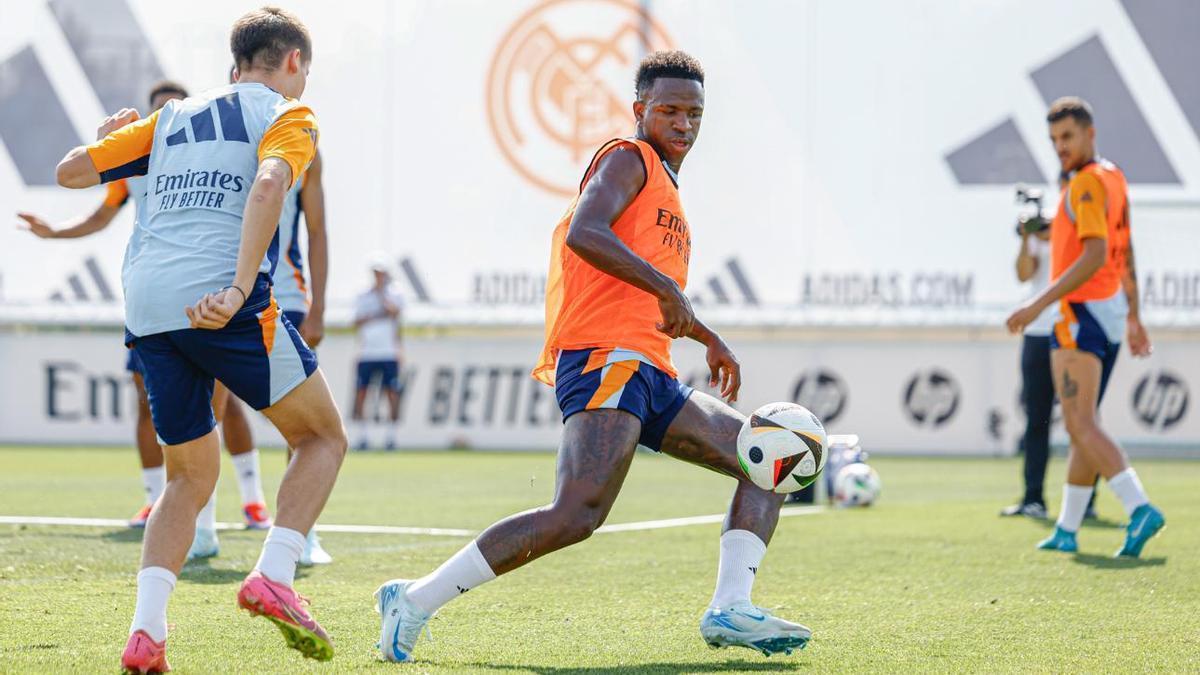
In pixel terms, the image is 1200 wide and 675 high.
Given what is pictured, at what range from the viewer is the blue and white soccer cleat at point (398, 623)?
479cm

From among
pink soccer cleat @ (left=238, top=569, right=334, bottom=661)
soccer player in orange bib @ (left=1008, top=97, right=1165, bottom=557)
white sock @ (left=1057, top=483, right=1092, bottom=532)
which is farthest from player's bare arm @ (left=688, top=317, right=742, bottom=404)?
white sock @ (left=1057, top=483, right=1092, bottom=532)

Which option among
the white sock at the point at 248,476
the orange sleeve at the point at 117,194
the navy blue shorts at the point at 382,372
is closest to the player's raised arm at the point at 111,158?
the orange sleeve at the point at 117,194

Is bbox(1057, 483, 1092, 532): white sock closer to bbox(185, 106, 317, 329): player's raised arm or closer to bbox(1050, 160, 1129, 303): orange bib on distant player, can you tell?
bbox(1050, 160, 1129, 303): orange bib on distant player

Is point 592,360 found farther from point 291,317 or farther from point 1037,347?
point 1037,347

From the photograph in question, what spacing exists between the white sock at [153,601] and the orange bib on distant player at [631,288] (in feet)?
4.49

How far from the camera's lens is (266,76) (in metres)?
4.82

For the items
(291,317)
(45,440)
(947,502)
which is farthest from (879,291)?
(291,317)

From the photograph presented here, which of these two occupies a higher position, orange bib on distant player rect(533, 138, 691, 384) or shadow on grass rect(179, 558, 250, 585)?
orange bib on distant player rect(533, 138, 691, 384)

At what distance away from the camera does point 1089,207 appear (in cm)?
809

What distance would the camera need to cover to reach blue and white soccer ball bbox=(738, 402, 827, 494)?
16.8ft

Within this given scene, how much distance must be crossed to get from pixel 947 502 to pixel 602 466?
7.29m

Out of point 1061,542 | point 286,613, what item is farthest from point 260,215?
point 1061,542

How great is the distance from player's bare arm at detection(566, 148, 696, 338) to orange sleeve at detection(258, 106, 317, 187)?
817mm

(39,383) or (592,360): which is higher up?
(592,360)
